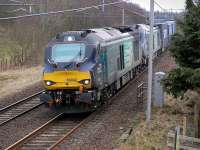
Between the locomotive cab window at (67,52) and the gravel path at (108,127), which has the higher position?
the locomotive cab window at (67,52)

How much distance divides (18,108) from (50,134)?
523cm

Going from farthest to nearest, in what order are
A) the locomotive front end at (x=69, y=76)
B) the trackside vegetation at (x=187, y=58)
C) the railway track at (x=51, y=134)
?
the locomotive front end at (x=69, y=76)
the railway track at (x=51, y=134)
the trackside vegetation at (x=187, y=58)

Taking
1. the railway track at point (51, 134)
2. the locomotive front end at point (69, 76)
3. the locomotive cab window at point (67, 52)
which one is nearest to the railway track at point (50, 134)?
the railway track at point (51, 134)

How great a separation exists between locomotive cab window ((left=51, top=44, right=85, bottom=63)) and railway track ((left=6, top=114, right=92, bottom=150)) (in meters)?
2.29

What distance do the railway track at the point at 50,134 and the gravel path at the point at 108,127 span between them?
1.17 ft

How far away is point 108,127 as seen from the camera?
56.5ft

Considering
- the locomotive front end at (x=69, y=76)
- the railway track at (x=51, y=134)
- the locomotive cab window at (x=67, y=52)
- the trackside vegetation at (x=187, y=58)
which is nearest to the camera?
the trackside vegetation at (x=187, y=58)

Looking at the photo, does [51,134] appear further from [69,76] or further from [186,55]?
[186,55]

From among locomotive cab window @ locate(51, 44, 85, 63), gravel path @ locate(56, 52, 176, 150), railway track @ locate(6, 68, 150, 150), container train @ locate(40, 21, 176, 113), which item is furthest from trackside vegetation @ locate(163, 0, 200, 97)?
locomotive cab window @ locate(51, 44, 85, 63)

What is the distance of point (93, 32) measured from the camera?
1989 centimetres

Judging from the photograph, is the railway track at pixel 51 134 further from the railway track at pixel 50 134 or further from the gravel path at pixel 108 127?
the gravel path at pixel 108 127

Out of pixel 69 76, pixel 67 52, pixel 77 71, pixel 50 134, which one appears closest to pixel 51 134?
pixel 50 134

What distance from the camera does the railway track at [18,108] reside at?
63.8 ft

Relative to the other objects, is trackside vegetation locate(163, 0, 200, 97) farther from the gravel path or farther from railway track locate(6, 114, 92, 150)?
railway track locate(6, 114, 92, 150)
